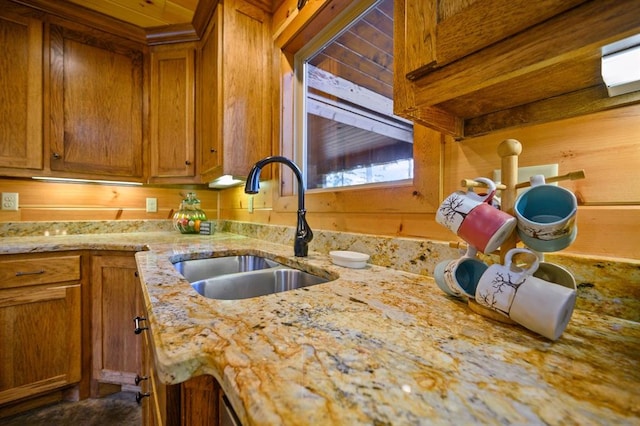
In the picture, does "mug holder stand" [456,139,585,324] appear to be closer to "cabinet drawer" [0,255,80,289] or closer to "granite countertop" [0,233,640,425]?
"granite countertop" [0,233,640,425]

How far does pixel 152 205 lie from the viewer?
214 cm

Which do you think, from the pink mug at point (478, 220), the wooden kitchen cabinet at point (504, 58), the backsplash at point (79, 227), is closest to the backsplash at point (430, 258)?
the backsplash at point (79, 227)

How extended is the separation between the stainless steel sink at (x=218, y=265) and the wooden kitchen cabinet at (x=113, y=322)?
51cm

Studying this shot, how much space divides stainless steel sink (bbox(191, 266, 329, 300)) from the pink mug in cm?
46

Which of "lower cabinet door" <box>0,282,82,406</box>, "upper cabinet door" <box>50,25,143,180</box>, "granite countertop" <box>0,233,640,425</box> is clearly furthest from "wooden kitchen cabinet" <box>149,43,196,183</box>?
"granite countertop" <box>0,233,640,425</box>

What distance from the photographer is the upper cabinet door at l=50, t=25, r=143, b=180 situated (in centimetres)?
163

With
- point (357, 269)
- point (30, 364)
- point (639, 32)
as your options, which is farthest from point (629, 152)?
point (30, 364)

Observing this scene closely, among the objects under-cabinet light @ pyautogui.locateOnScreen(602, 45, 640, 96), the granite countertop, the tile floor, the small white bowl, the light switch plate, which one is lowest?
the tile floor

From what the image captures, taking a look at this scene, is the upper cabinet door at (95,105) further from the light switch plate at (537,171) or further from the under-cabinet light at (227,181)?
the light switch plate at (537,171)

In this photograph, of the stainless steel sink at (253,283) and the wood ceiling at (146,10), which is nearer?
the stainless steel sink at (253,283)

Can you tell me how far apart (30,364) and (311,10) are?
2.24 metres

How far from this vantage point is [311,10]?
1288 mm

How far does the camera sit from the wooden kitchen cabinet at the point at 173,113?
1.87 meters

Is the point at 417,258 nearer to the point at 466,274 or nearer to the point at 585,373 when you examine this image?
the point at 466,274
